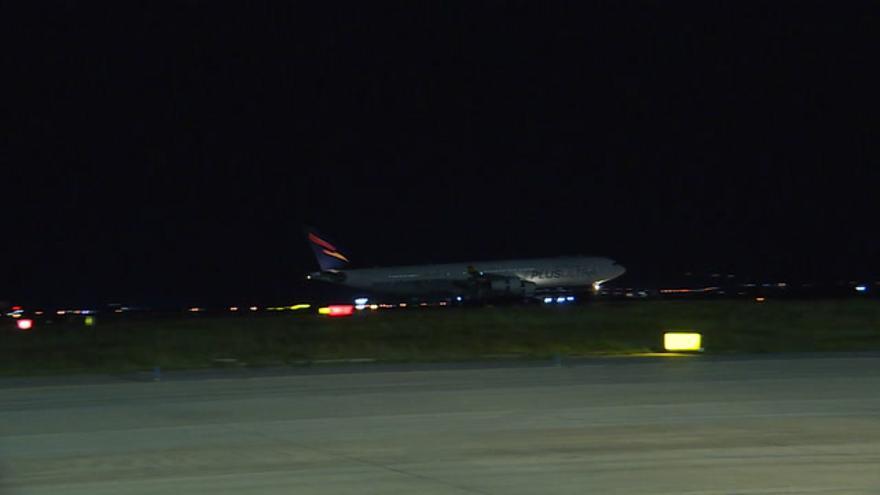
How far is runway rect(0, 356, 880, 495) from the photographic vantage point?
453 inches

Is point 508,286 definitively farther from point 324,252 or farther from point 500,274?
point 324,252

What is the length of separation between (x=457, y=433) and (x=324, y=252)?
79565mm

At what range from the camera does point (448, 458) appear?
1284cm

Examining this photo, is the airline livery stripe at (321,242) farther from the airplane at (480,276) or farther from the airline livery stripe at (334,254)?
the airplane at (480,276)

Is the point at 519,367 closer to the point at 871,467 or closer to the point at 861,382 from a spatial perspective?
the point at 861,382

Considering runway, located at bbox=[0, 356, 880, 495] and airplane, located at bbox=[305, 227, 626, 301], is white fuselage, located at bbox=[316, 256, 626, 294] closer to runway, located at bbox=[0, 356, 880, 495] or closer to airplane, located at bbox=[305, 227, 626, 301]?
airplane, located at bbox=[305, 227, 626, 301]

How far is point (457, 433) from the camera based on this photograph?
14.9 metres

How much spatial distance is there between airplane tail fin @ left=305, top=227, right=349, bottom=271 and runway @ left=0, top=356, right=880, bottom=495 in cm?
7040

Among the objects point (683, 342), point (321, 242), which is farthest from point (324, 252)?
point (683, 342)

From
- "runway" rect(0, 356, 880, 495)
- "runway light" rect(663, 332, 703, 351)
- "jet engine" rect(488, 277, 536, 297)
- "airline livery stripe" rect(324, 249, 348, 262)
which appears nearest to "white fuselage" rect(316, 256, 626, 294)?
"jet engine" rect(488, 277, 536, 297)

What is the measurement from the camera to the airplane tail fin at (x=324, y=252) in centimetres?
9400

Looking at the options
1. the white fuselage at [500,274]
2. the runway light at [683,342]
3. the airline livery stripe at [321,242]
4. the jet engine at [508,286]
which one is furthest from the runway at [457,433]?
the airline livery stripe at [321,242]

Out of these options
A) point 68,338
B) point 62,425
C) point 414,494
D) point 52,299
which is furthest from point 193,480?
point 52,299

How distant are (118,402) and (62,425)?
3.03 m
